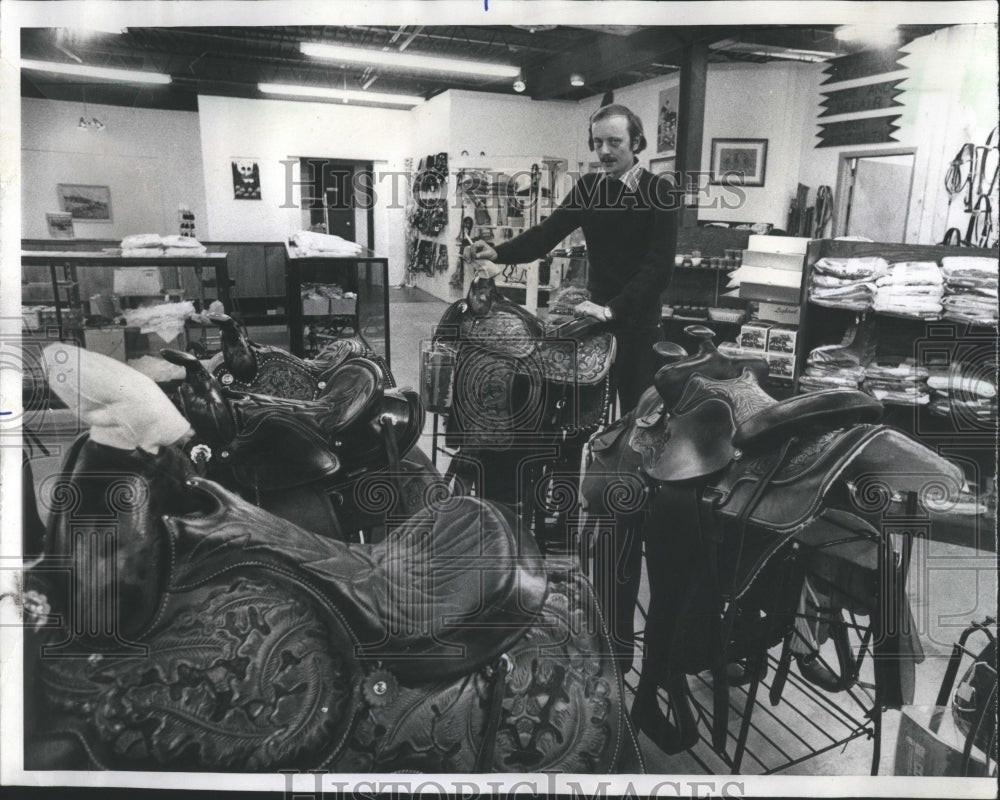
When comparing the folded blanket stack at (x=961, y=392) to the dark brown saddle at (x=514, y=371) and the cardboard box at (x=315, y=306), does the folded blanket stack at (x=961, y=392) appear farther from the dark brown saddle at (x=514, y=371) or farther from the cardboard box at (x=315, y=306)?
the cardboard box at (x=315, y=306)

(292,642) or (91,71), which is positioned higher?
(91,71)

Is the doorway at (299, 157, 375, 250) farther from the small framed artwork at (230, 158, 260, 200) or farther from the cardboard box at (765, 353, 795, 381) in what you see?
the cardboard box at (765, 353, 795, 381)

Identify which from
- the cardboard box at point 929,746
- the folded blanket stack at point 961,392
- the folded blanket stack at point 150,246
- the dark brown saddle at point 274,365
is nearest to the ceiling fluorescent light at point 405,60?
the folded blanket stack at point 150,246

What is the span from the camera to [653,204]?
1.52m

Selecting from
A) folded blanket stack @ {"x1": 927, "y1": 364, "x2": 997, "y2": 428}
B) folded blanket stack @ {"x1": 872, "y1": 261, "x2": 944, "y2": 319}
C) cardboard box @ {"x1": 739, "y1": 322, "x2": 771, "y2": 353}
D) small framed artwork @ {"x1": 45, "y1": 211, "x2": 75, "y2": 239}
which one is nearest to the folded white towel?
small framed artwork @ {"x1": 45, "y1": 211, "x2": 75, "y2": 239}

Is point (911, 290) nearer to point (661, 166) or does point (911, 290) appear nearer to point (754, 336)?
point (754, 336)

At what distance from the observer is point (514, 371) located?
1.60 meters

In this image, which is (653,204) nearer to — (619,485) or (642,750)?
(619,485)

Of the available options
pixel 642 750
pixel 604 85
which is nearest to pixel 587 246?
pixel 604 85

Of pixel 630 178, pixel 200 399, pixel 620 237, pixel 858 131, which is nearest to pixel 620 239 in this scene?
pixel 620 237

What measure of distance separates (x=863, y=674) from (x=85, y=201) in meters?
2.24

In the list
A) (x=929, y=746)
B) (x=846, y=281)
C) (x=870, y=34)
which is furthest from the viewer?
(x=929, y=746)

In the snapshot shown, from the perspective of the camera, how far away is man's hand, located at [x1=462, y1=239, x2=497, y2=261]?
159 centimetres

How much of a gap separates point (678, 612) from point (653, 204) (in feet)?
3.24
